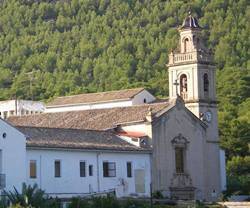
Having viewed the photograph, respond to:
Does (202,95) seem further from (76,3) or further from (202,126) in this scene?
(76,3)

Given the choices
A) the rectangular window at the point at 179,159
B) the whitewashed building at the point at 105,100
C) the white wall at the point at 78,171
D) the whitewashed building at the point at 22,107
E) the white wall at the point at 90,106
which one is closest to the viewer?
the white wall at the point at 78,171

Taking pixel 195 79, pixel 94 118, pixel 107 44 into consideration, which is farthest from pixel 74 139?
pixel 107 44

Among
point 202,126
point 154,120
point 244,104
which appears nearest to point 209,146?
point 202,126

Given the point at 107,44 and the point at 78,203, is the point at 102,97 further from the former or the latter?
the point at 107,44

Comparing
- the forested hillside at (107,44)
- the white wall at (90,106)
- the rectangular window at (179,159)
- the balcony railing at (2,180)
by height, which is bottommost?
the balcony railing at (2,180)

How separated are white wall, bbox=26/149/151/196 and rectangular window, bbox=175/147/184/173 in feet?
12.9

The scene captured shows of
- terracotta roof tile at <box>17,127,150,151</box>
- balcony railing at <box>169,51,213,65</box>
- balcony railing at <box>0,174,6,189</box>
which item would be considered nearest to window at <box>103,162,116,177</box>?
terracotta roof tile at <box>17,127,150,151</box>

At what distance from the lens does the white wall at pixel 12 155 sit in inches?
1999

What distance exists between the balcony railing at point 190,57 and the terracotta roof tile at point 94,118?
6.74m

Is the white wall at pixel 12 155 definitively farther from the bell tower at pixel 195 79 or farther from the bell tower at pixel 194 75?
the bell tower at pixel 194 75

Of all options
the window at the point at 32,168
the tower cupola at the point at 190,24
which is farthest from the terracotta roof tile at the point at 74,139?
the tower cupola at the point at 190,24

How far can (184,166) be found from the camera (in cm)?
6581

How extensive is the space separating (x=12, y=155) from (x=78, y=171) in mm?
6229

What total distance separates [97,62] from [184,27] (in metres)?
70.3
